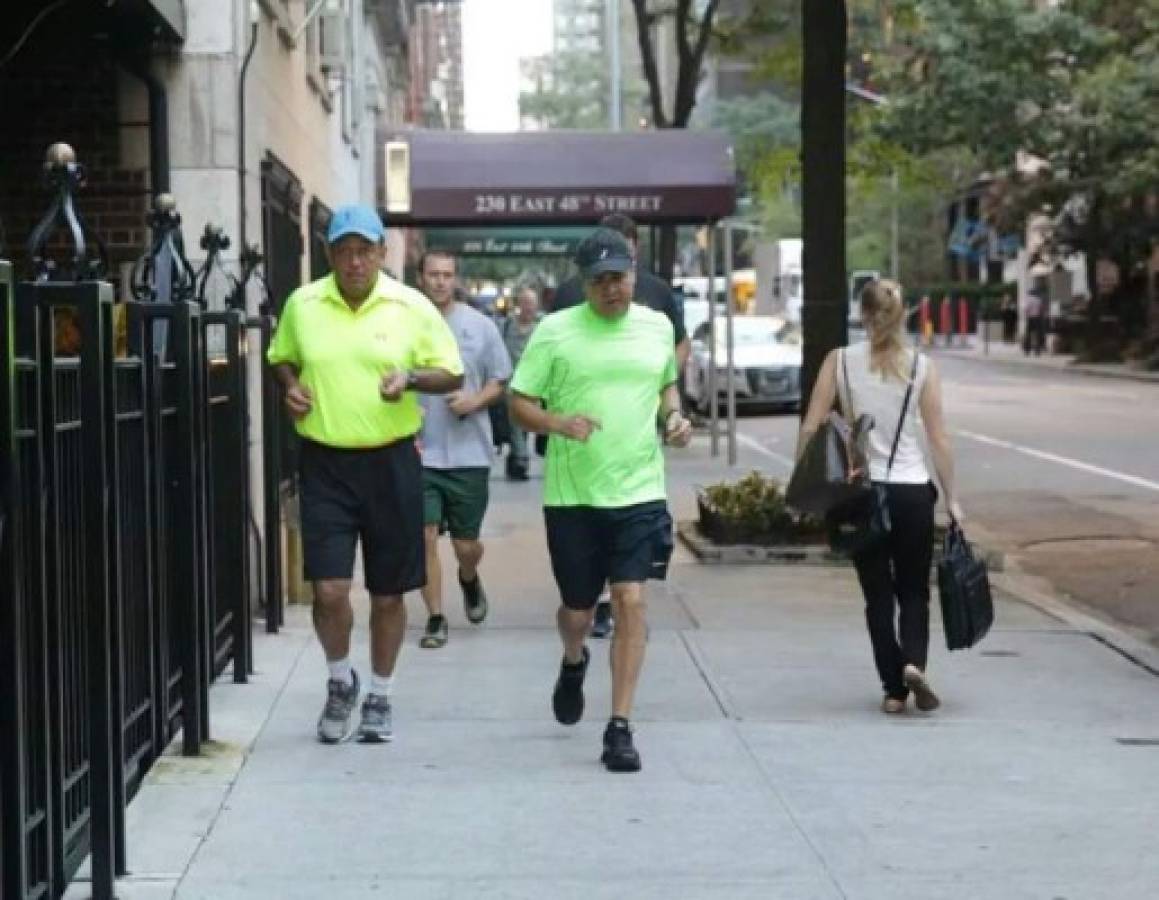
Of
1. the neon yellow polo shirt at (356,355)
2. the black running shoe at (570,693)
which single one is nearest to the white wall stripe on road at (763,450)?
the black running shoe at (570,693)

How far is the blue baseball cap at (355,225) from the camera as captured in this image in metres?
8.24

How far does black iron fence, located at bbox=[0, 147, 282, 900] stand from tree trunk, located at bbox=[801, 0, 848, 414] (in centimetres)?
683

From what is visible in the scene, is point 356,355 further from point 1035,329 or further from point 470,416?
point 1035,329

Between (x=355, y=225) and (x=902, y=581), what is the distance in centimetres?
267

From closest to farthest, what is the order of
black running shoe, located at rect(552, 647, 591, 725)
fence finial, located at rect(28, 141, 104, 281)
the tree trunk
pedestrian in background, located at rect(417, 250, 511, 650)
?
fence finial, located at rect(28, 141, 104, 281) < black running shoe, located at rect(552, 647, 591, 725) < pedestrian in background, located at rect(417, 250, 511, 650) < the tree trunk

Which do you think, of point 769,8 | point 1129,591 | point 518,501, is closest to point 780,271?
point 769,8

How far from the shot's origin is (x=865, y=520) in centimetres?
902

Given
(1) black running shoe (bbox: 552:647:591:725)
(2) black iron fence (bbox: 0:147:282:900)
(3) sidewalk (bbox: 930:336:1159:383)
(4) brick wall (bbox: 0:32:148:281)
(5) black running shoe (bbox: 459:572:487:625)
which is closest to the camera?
(2) black iron fence (bbox: 0:147:282:900)

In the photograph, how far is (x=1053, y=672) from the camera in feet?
33.9

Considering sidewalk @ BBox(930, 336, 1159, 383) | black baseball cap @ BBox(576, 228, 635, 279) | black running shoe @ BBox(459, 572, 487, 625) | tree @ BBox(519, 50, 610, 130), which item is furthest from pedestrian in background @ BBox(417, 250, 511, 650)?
tree @ BBox(519, 50, 610, 130)

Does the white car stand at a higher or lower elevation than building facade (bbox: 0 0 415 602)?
lower

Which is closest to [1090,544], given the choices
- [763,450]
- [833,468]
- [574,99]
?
[833,468]

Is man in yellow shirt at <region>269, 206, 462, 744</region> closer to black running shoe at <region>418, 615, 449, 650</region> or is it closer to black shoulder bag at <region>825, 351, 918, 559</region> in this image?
black shoulder bag at <region>825, 351, 918, 559</region>

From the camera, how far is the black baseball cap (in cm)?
804
